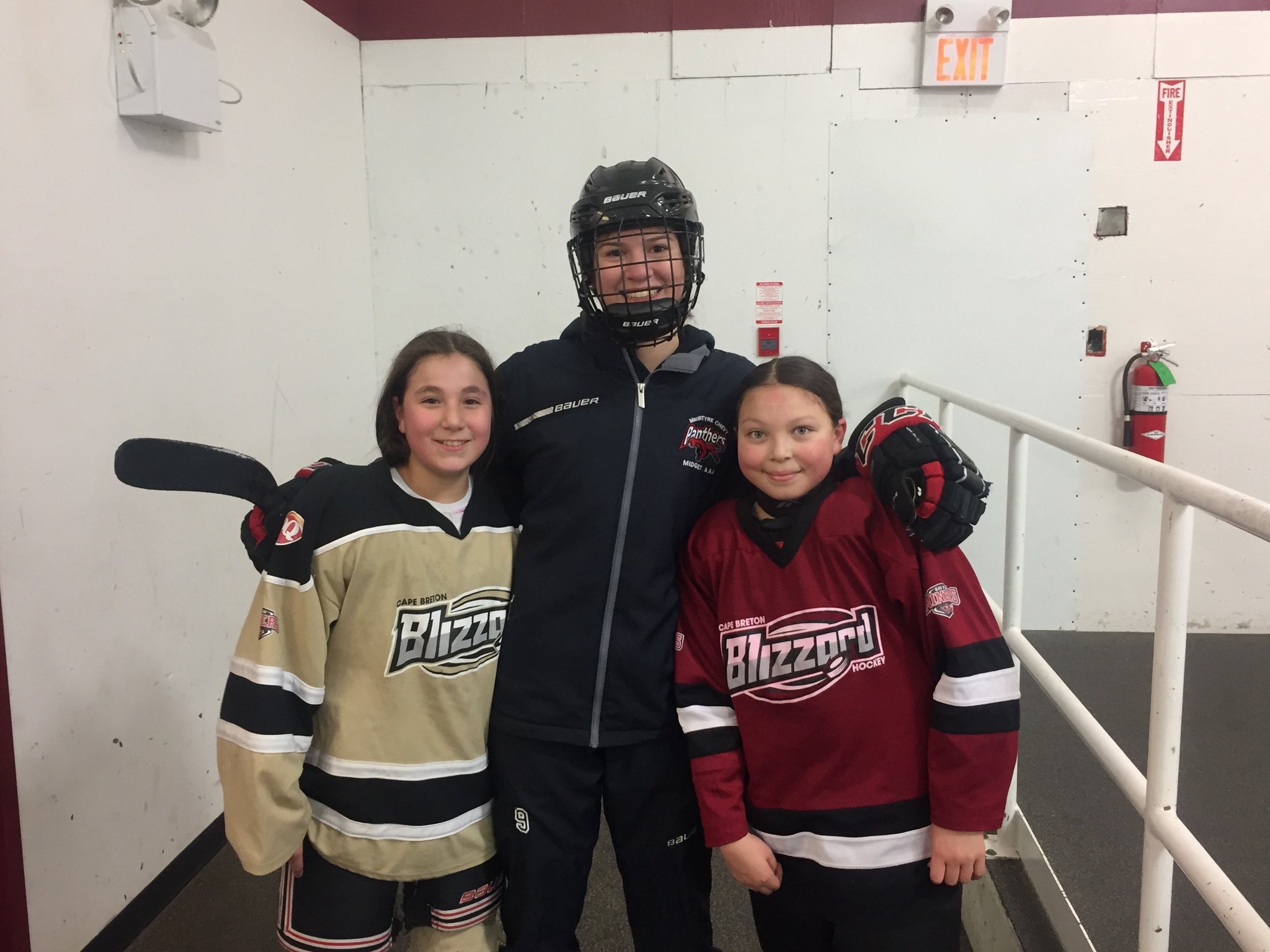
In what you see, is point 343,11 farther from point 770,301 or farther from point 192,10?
point 770,301

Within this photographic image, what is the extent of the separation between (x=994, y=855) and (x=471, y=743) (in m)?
1.38

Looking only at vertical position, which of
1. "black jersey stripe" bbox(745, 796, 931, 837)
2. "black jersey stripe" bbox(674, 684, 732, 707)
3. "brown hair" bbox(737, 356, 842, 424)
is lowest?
"black jersey stripe" bbox(745, 796, 931, 837)

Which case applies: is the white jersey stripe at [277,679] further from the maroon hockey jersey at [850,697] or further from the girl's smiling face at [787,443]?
the girl's smiling face at [787,443]

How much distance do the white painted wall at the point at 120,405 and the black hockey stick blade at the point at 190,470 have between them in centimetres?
53

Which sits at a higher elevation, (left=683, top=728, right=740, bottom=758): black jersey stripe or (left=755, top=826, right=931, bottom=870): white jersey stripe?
(left=683, top=728, right=740, bottom=758): black jersey stripe

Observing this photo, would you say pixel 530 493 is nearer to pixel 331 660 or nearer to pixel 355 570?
pixel 355 570

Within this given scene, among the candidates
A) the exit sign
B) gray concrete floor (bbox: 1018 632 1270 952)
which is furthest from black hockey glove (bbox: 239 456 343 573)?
the exit sign

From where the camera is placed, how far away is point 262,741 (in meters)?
1.24

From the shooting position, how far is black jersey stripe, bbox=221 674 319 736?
4.08 ft

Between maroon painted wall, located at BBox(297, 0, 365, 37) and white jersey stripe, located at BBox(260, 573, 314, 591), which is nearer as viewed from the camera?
white jersey stripe, located at BBox(260, 573, 314, 591)

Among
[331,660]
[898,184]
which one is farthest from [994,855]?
[898,184]

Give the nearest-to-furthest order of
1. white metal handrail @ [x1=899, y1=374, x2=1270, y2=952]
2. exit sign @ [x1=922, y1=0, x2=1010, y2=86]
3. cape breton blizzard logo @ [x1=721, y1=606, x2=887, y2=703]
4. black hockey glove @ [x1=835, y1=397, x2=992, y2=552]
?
white metal handrail @ [x1=899, y1=374, x2=1270, y2=952], black hockey glove @ [x1=835, y1=397, x2=992, y2=552], cape breton blizzard logo @ [x1=721, y1=606, x2=887, y2=703], exit sign @ [x1=922, y1=0, x2=1010, y2=86]

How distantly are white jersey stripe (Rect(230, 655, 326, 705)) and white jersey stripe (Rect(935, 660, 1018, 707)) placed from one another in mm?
933

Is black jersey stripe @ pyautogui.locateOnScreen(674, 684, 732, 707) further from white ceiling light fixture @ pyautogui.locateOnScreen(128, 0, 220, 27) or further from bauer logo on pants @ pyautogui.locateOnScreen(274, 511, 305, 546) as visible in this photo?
white ceiling light fixture @ pyautogui.locateOnScreen(128, 0, 220, 27)
